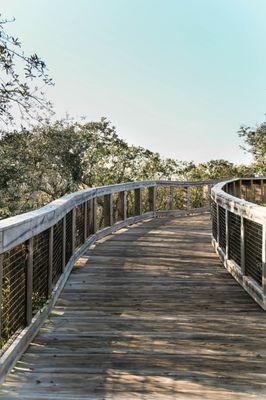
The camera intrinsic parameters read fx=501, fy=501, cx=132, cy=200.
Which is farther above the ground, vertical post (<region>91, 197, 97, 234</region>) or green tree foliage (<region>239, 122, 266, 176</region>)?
green tree foliage (<region>239, 122, 266, 176</region>)

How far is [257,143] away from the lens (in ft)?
90.6

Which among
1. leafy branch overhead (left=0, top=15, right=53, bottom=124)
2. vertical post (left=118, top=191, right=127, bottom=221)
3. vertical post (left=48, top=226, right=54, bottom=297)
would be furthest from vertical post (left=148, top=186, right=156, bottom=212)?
vertical post (left=48, top=226, right=54, bottom=297)

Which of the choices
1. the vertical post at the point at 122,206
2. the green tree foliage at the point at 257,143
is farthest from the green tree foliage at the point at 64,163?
the green tree foliage at the point at 257,143

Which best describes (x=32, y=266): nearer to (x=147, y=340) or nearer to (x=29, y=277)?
(x=29, y=277)

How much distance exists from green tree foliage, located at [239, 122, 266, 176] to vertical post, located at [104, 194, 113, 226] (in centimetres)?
1859

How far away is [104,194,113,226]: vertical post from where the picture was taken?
9.79 m

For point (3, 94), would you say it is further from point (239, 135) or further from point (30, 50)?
point (239, 135)

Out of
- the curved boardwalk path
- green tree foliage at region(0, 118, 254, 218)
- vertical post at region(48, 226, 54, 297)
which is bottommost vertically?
the curved boardwalk path

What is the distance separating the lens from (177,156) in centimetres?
3197

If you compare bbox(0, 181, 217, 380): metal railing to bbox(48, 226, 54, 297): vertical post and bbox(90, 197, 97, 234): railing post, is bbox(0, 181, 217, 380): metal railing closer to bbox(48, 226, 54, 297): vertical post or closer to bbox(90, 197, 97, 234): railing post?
bbox(48, 226, 54, 297): vertical post

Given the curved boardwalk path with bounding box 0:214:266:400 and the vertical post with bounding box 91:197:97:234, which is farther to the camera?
the vertical post with bounding box 91:197:97:234

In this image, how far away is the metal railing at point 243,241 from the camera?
4.92m

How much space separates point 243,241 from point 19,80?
4462 millimetres

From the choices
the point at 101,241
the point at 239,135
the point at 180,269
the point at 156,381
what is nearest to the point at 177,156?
the point at 239,135
